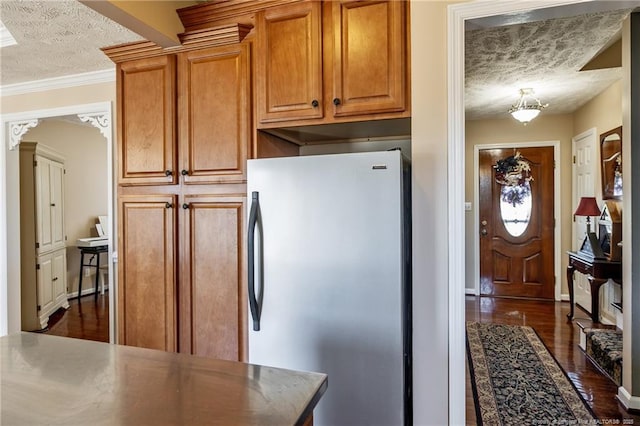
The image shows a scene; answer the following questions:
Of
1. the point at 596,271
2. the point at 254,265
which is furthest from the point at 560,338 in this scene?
the point at 254,265

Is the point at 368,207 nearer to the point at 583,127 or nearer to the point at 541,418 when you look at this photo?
the point at 541,418

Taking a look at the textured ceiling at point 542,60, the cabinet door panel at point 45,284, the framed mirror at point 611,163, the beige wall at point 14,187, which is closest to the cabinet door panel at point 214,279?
the beige wall at point 14,187

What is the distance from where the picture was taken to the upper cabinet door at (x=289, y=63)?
1.74 meters

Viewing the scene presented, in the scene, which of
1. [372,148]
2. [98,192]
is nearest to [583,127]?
[372,148]

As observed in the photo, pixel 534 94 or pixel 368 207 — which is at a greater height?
pixel 534 94

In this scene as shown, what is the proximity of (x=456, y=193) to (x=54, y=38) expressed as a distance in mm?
2515

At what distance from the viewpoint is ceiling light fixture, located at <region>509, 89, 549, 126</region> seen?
3803 millimetres

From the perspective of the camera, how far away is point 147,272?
207cm

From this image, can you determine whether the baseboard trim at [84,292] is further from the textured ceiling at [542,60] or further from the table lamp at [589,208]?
the table lamp at [589,208]

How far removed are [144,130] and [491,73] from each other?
2881 mm

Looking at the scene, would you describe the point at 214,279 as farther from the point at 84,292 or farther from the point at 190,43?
the point at 84,292

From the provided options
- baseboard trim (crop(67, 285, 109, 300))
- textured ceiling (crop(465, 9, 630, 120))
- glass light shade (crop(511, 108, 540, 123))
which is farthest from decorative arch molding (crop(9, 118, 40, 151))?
glass light shade (crop(511, 108, 540, 123))

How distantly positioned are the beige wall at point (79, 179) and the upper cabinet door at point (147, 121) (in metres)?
3.73

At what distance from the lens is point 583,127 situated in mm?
4410
